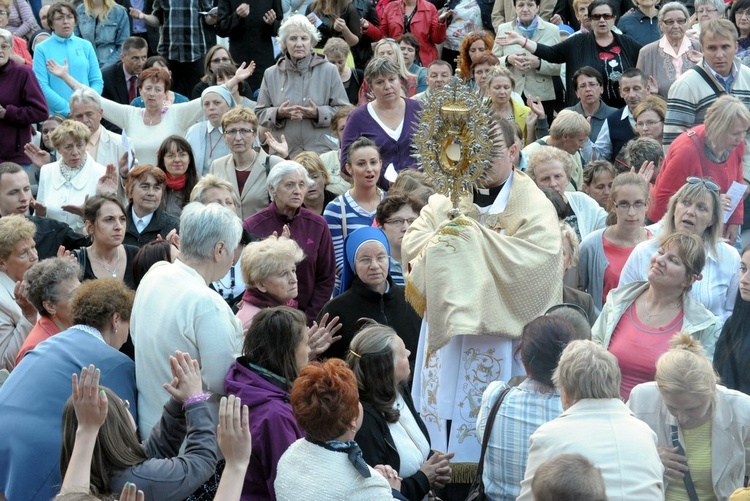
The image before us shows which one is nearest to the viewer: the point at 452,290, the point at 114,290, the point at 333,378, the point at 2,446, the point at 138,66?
the point at 333,378

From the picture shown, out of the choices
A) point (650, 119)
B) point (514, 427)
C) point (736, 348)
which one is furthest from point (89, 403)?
point (650, 119)

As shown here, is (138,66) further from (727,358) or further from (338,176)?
(727,358)

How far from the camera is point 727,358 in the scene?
555 centimetres

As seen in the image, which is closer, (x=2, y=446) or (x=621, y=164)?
(x=2, y=446)

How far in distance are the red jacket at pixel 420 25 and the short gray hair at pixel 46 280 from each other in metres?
8.05

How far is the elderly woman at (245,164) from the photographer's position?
8961mm

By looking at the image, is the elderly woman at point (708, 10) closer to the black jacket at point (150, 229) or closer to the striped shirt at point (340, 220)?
the striped shirt at point (340, 220)

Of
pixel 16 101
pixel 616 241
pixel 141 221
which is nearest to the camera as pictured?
pixel 616 241

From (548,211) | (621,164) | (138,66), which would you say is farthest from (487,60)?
(548,211)

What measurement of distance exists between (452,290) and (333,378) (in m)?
1.38

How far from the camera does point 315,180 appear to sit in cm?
873

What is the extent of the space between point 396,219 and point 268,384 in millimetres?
2628

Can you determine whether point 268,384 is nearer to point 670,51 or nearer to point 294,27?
point 294,27

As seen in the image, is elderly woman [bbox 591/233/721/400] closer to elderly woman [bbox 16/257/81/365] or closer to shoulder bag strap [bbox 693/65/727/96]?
elderly woman [bbox 16/257/81/365]
